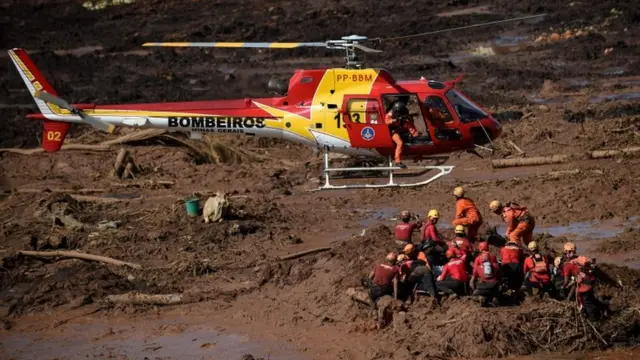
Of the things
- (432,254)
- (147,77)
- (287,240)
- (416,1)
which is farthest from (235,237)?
(416,1)

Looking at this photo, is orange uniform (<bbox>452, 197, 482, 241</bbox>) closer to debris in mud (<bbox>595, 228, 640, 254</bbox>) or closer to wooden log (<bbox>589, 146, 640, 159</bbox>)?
debris in mud (<bbox>595, 228, 640, 254</bbox>)

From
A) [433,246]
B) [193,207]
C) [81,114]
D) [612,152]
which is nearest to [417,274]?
[433,246]

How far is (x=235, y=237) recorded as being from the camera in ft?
63.3

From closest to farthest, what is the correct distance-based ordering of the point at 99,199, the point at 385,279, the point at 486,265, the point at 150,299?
the point at 486,265, the point at 385,279, the point at 150,299, the point at 99,199

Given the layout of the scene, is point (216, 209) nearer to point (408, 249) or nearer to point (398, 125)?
point (398, 125)

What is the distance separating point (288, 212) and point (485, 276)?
7550 mm

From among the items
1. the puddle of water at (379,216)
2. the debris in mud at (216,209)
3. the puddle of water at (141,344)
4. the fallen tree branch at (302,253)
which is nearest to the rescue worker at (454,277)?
the puddle of water at (141,344)

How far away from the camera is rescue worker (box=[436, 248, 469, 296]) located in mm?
14344

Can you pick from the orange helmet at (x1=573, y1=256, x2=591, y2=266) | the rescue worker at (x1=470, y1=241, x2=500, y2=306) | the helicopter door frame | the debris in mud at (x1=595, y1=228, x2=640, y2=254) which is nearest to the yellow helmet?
the orange helmet at (x1=573, y1=256, x2=591, y2=266)

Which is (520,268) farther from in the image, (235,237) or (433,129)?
(235,237)

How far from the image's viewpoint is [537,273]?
559 inches

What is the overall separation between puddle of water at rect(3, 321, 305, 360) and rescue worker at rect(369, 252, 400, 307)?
1.35 m

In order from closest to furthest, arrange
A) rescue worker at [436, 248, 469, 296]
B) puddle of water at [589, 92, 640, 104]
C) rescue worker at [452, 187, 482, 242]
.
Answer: rescue worker at [436, 248, 469, 296]
rescue worker at [452, 187, 482, 242]
puddle of water at [589, 92, 640, 104]

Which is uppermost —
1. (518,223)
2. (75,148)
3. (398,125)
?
(398,125)
